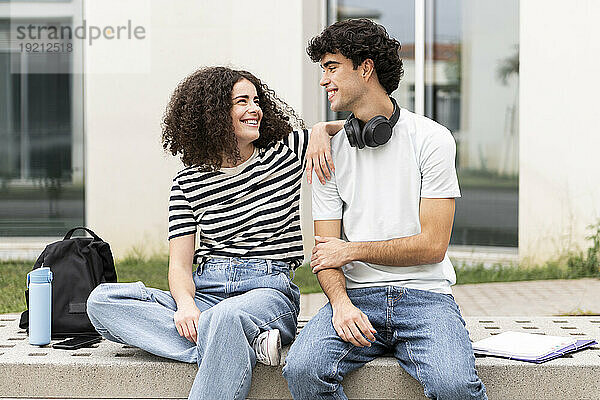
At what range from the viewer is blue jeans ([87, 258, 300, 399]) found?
8.32 feet

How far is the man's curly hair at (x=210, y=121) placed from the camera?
114 inches

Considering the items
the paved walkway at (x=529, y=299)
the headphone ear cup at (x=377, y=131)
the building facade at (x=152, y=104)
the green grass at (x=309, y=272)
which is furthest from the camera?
the building facade at (x=152, y=104)

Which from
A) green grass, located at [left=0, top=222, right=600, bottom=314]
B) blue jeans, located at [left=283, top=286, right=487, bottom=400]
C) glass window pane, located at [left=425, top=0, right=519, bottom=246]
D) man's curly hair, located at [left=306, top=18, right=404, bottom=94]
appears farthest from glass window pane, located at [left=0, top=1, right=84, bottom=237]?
blue jeans, located at [left=283, top=286, right=487, bottom=400]

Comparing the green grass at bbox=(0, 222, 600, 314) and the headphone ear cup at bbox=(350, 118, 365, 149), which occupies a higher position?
the headphone ear cup at bbox=(350, 118, 365, 149)

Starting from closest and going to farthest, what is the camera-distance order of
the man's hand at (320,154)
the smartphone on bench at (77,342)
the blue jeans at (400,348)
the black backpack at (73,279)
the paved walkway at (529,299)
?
the blue jeans at (400,348) < the man's hand at (320,154) < the smartphone on bench at (77,342) < the black backpack at (73,279) < the paved walkway at (529,299)

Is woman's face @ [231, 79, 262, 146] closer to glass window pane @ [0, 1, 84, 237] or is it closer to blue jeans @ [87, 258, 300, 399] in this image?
blue jeans @ [87, 258, 300, 399]

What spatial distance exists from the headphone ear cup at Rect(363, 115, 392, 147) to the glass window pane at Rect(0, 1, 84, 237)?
286cm

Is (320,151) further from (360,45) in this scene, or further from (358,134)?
(360,45)

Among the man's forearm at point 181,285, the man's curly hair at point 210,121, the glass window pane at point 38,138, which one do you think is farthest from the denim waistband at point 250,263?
the glass window pane at point 38,138

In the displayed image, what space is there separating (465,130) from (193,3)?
1.80m

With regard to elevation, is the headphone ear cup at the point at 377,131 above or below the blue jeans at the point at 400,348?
above

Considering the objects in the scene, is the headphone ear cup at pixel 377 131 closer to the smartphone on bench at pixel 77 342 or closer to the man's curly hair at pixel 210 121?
the man's curly hair at pixel 210 121

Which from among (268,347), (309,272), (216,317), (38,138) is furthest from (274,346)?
(38,138)

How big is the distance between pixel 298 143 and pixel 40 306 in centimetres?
105
